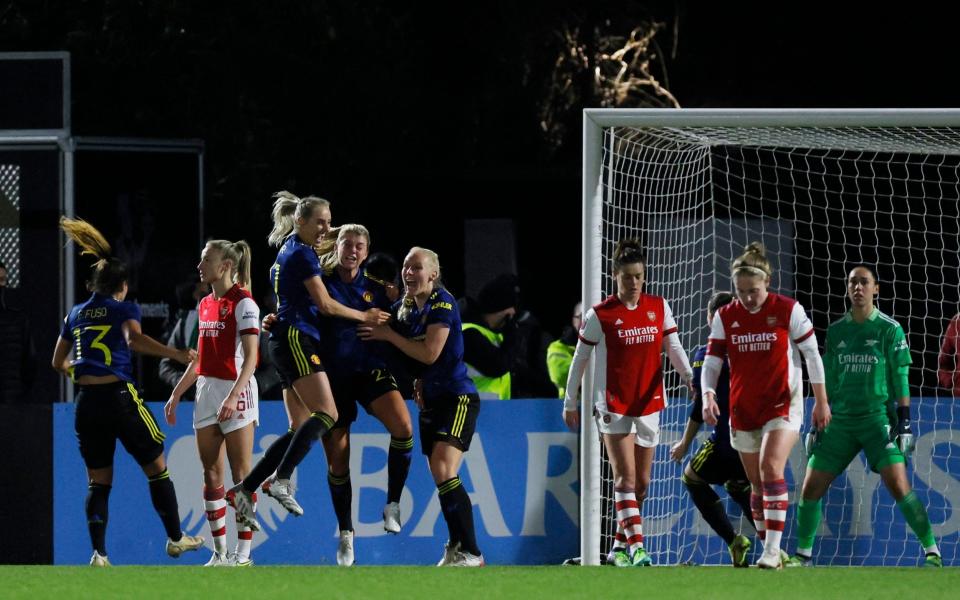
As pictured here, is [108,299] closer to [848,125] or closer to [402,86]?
[848,125]

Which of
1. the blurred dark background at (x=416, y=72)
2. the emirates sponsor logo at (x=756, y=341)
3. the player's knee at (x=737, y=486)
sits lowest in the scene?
the player's knee at (x=737, y=486)

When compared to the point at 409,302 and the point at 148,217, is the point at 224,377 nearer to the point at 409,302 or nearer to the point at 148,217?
the point at 409,302

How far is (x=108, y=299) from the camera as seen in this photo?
10961 millimetres

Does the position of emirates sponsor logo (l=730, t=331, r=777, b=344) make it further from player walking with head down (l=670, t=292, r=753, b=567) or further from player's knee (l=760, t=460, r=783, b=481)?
player walking with head down (l=670, t=292, r=753, b=567)

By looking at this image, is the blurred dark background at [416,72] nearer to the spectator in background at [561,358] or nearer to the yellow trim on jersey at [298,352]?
the spectator in background at [561,358]

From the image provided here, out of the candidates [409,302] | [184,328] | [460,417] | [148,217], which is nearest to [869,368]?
[460,417]

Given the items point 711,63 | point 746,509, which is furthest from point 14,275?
point 711,63

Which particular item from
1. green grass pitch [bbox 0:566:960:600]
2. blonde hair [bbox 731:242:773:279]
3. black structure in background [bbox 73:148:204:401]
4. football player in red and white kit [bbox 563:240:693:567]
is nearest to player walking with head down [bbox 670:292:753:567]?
football player in red and white kit [bbox 563:240:693:567]

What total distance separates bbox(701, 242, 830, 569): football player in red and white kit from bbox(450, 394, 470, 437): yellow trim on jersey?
1.29 metres

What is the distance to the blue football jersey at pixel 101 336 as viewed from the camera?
1088cm

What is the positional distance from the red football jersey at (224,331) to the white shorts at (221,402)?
5 centimetres

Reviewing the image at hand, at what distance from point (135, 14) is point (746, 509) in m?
9.77

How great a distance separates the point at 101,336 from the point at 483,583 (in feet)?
9.79

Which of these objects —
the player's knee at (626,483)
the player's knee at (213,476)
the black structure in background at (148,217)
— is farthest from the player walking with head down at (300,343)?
the black structure in background at (148,217)
